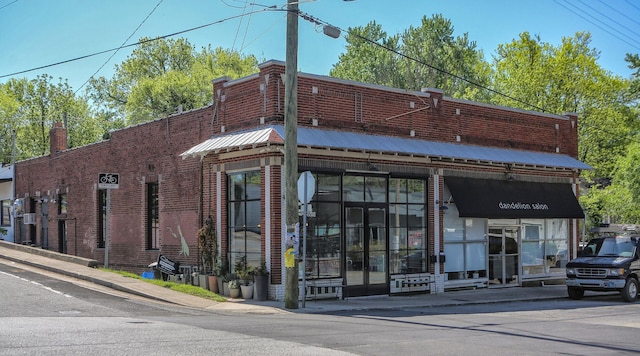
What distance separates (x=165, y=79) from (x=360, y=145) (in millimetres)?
32725

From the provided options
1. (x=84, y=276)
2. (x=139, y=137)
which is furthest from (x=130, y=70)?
(x=84, y=276)

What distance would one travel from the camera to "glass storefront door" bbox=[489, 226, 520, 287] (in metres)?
22.8

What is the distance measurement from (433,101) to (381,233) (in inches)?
196

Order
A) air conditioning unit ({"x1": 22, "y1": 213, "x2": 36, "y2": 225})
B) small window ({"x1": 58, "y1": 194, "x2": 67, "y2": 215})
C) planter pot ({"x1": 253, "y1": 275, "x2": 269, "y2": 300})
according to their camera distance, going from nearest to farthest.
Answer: planter pot ({"x1": 253, "y1": 275, "x2": 269, "y2": 300}) < small window ({"x1": 58, "y1": 194, "x2": 67, "y2": 215}) < air conditioning unit ({"x1": 22, "y1": 213, "x2": 36, "y2": 225})

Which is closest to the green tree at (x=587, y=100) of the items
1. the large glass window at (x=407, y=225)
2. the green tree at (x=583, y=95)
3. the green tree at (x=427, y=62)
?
Result: the green tree at (x=583, y=95)

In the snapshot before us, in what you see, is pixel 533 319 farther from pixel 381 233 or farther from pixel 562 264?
pixel 562 264

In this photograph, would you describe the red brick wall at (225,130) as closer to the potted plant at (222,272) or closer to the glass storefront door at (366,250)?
the potted plant at (222,272)

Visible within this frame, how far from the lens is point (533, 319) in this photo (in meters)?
14.6

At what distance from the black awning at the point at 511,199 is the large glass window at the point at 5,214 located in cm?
2816

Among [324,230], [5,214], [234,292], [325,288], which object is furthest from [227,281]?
[5,214]

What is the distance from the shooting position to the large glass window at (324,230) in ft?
58.1

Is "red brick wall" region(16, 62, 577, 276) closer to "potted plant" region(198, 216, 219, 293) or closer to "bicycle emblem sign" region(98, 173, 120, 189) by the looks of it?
"potted plant" region(198, 216, 219, 293)

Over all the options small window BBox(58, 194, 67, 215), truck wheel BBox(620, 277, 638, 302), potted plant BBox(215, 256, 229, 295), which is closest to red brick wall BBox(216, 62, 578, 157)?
potted plant BBox(215, 256, 229, 295)

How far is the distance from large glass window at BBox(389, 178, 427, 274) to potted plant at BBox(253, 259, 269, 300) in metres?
4.33
